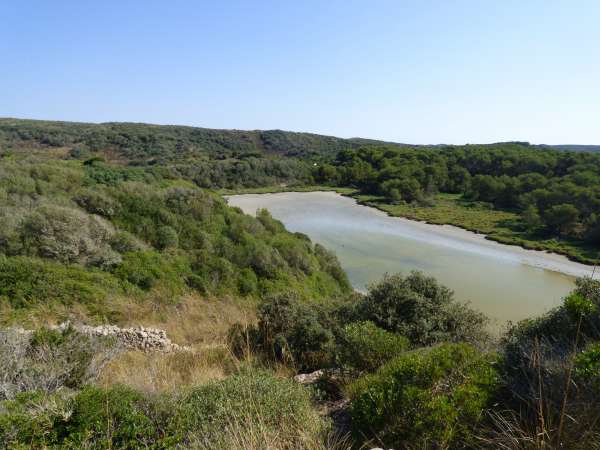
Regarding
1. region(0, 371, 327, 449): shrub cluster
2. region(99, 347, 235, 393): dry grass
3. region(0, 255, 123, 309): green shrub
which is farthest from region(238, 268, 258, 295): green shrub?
region(0, 371, 327, 449): shrub cluster

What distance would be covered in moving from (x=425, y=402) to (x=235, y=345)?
405 centimetres

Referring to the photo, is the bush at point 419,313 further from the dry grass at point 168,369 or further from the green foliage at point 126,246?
the green foliage at point 126,246

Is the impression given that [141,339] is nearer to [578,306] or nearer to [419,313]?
[419,313]

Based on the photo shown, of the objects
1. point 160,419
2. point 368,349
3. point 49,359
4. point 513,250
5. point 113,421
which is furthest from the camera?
point 513,250

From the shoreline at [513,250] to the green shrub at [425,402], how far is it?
72.9 feet

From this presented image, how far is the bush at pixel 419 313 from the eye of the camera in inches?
242

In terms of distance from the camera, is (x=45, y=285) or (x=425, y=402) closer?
(x=425, y=402)

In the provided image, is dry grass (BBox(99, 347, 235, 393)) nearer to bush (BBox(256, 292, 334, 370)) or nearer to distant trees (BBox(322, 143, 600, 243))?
bush (BBox(256, 292, 334, 370))

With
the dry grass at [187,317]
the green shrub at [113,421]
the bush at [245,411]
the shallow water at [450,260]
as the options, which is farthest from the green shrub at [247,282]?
the green shrub at [113,421]

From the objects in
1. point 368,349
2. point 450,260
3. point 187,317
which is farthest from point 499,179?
point 368,349

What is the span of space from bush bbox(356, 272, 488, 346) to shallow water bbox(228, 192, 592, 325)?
587cm

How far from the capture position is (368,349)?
482 cm

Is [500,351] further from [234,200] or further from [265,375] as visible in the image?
[234,200]

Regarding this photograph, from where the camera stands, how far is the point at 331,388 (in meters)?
4.81
